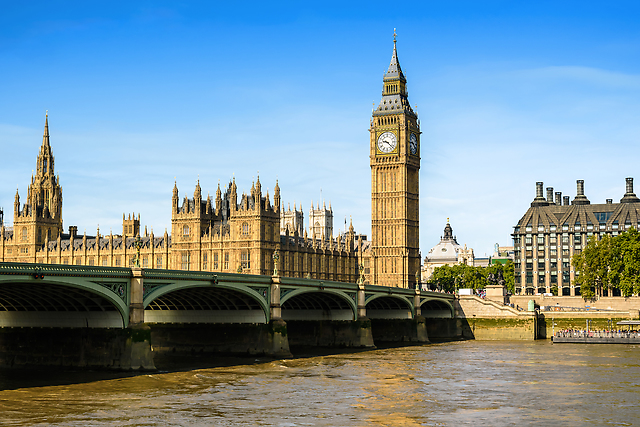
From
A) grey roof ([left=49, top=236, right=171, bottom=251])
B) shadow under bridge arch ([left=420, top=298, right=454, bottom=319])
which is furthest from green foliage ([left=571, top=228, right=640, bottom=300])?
grey roof ([left=49, top=236, right=171, bottom=251])

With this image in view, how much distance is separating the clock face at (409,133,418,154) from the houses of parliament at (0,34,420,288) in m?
0.26

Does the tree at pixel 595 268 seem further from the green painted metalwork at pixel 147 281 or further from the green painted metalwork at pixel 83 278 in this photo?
the green painted metalwork at pixel 83 278

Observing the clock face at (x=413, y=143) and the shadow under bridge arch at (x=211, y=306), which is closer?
the shadow under bridge arch at (x=211, y=306)

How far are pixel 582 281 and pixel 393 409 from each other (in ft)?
269

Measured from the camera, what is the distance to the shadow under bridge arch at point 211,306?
64.9 meters

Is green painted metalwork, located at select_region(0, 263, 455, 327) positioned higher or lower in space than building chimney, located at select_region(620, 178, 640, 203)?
lower

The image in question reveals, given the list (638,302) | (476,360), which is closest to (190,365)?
(476,360)

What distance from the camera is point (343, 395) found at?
47.1 meters

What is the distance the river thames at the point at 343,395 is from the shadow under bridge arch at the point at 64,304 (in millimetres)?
3880

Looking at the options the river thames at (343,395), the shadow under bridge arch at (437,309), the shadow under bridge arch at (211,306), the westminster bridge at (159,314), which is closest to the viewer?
the river thames at (343,395)

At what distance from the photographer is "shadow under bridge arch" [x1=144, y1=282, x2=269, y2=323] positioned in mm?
64875

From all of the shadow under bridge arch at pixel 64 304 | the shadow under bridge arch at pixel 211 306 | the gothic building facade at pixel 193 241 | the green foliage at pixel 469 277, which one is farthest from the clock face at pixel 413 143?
the shadow under bridge arch at pixel 64 304

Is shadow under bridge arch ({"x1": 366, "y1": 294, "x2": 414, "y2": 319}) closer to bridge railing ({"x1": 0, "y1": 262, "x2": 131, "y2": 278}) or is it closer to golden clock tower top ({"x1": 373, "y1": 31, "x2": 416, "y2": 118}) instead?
bridge railing ({"x1": 0, "y1": 262, "x2": 131, "y2": 278})

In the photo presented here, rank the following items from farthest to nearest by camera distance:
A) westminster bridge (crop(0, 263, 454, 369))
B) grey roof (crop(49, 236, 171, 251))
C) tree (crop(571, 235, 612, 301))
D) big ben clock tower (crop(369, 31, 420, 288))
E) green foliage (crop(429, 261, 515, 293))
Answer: green foliage (crop(429, 261, 515, 293)), big ben clock tower (crop(369, 31, 420, 288)), grey roof (crop(49, 236, 171, 251)), tree (crop(571, 235, 612, 301)), westminster bridge (crop(0, 263, 454, 369))
